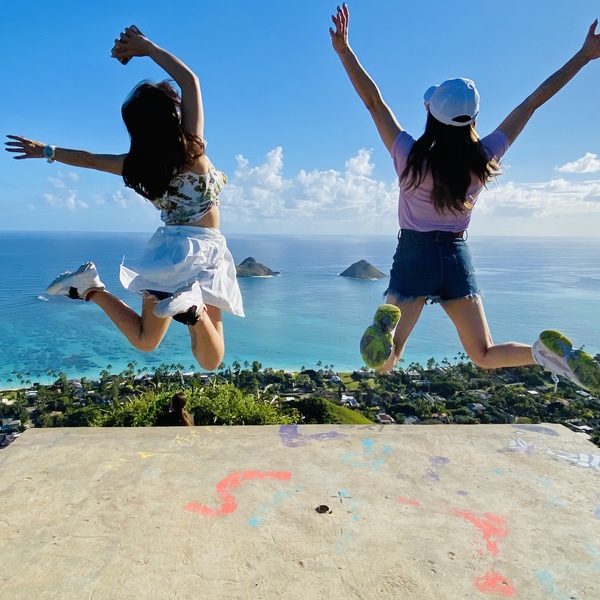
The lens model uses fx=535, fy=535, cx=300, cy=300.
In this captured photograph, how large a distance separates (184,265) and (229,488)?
3.84 ft

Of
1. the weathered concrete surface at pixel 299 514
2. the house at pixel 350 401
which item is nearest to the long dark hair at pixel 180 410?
the weathered concrete surface at pixel 299 514

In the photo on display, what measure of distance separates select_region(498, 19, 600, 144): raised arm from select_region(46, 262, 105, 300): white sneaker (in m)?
2.07

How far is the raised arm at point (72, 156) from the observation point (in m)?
2.46

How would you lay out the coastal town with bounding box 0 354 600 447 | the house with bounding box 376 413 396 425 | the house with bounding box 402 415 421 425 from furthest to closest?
the house with bounding box 376 413 396 425
the coastal town with bounding box 0 354 600 447
the house with bounding box 402 415 421 425

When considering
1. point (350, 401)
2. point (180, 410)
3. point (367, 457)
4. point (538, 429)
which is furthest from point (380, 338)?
point (350, 401)

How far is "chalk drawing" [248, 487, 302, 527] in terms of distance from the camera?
8.00 feet

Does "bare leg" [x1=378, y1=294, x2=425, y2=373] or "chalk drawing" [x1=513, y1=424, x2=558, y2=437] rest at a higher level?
"bare leg" [x1=378, y1=294, x2=425, y2=373]

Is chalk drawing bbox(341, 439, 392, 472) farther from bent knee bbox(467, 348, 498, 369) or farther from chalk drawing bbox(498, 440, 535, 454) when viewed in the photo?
bent knee bbox(467, 348, 498, 369)

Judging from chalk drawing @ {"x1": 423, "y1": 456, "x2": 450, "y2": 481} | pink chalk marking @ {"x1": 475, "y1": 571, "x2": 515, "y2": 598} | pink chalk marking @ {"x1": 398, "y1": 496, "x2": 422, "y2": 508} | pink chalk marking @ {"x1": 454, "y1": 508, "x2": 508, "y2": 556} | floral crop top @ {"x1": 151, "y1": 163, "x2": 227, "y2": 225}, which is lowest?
chalk drawing @ {"x1": 423, "y1": 456, "x2": 450, "y2": 481}

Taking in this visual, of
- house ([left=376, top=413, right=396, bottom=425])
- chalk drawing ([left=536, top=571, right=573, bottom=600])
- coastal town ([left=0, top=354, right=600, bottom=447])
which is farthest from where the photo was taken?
house ([left=376, top=413, right=396, bottom=425])

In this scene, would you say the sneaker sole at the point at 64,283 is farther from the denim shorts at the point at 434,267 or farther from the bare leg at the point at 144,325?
the denim shorts at the point at 434,267

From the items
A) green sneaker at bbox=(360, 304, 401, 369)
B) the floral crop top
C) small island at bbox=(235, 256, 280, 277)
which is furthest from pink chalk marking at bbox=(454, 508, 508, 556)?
small island at bbox=(235, 256, 280, 277)

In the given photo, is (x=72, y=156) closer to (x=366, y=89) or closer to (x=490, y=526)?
(x=366, y=89)

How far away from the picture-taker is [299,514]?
2504mm
